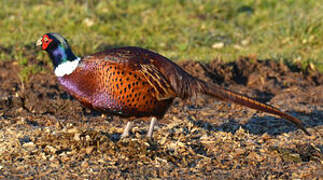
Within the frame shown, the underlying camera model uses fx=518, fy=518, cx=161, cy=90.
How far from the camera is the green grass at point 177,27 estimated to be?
707 centimetres

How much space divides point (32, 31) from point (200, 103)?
10.4 ft

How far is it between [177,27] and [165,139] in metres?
3.93

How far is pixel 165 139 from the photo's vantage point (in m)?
4.30

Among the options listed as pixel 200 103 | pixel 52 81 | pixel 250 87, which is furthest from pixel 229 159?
pixel 52 81

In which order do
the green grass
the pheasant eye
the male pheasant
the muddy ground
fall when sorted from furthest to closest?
the green grass → the pheasant eye → the male pheasant → the muddy ground

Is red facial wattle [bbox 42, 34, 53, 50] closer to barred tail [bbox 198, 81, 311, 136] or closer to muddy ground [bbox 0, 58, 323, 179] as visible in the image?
muddy ground [bbox 0, 58, 323, 179]

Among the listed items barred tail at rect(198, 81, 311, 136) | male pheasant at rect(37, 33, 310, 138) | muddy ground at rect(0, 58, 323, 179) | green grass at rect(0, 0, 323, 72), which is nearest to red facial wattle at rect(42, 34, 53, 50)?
male pheasant at rect(37, 33, 310, 138)

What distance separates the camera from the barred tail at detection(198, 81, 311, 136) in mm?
4234

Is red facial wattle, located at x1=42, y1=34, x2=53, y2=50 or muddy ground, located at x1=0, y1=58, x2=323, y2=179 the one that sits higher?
red facial wattle, located at x1=42, y1=34, x2=53, y2=50

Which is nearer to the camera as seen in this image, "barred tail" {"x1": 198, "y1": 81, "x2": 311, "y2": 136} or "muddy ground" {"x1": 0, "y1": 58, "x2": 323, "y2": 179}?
"muddy ground" {"x1": 0, "y1": 58, "x2": 323, "y2": 179}

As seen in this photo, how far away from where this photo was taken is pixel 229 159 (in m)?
4.04

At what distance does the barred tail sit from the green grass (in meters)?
2.29

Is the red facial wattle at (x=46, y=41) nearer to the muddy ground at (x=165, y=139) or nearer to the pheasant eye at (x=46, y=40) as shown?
the pheasant eye at (x=46, y=40)

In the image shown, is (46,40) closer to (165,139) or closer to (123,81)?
(123,81)
